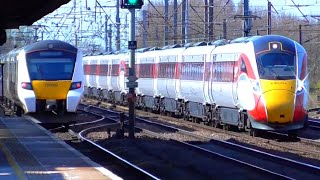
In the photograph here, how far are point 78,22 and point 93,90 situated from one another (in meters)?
5.88

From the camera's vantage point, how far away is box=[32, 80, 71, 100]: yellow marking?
81.4 ft

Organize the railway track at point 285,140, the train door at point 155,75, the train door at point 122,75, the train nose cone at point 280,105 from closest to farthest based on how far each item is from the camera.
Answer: the railway track at point 285,140 → the train nose cone at point 280,105 → the train door at point 155,75 → the train door at point 122,75

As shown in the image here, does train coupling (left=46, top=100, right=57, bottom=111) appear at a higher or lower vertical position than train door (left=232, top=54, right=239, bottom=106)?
lower

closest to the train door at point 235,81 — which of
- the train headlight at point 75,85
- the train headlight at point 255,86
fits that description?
the train headlight at point 255,86

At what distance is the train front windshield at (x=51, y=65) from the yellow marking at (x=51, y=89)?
221mm

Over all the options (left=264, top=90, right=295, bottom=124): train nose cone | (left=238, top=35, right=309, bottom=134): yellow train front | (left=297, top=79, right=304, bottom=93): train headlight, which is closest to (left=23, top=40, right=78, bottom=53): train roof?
(left=238, top=35, right=309, bottom=134): yellow train front

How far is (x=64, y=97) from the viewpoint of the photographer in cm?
2481

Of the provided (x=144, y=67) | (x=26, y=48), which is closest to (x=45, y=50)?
(x=26, y=48)

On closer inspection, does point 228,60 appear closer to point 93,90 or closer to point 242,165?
point 242,165

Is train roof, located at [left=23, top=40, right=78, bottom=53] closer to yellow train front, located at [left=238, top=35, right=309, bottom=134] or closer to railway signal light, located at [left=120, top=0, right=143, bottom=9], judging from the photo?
railway signal light, located at [left=120, top=0, right=143, bottom=9]

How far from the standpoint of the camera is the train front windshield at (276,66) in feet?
72.2

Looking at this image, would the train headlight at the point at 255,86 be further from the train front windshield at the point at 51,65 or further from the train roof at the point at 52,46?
the train roof at the point at 52,46

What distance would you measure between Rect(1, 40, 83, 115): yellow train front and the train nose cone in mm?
6874

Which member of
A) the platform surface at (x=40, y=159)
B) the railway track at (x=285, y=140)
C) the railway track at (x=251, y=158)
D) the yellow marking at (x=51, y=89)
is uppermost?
the yellow marking at (x=51, y=89)
